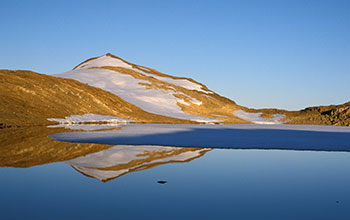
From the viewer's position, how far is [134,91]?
96438 millimetres

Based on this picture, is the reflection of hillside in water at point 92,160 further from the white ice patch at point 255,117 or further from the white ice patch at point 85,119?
the white ice patch at point 255,117

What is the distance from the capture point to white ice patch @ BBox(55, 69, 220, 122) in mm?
84625

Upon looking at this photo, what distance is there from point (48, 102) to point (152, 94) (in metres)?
44.9

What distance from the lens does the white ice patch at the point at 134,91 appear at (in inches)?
3332

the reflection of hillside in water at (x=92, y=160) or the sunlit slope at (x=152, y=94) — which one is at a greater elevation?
the sunlit slope at (x=152, y=94)

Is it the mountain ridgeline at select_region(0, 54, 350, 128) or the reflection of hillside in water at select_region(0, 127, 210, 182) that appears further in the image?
the mountain ridgeline at select_region(0, 54, 350, 128)

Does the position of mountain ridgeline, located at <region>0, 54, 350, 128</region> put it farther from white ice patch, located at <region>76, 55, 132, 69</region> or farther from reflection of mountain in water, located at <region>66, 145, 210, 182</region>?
reflection of mountain in water, located at <region>66, 145, 210, 182</region>

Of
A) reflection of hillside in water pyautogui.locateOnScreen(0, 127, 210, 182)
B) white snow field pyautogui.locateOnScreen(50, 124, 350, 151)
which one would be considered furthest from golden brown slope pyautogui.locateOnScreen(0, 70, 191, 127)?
reflection of hillside in water pyautogui.locateOnScreen(0, 127, 210, 182)

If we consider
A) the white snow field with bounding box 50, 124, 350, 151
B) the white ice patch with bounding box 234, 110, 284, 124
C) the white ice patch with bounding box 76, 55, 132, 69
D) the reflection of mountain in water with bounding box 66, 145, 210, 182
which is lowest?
the reflection of mountain in water with bounding box 66, 145, 210, 182

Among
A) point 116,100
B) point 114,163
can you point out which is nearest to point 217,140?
point 114,163

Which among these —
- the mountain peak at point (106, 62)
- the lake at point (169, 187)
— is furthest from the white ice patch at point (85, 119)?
the mountain peak at point (106, 62)

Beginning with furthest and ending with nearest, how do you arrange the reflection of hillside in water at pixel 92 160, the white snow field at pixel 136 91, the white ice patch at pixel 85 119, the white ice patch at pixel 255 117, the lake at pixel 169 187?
1. the white ice patch at pixel 255 117
2. the white snow field at pixel 136 91
3. the white ice patch at pixel 85 119
4. the reflection of hillside in water at pixel 92 160
5. the lake at pixel 169 187

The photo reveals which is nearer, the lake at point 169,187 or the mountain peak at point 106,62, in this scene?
the lake at point 169,187

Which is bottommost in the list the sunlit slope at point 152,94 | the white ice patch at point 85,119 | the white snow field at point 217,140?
the white snow field at point 217,140
